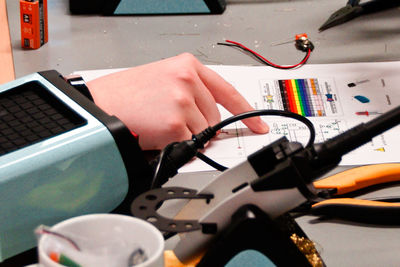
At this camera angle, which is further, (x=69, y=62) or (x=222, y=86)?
(x=69, y=62)

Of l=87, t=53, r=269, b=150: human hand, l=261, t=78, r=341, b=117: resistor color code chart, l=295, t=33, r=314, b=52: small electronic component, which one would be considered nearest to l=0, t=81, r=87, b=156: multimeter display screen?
l=87, t=53, r=269, b=150: human hand

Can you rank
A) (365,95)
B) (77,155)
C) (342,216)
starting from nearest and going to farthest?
(77,155) < (342,216) < (365,95)

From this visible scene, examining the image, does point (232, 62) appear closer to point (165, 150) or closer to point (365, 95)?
point (365, 95)

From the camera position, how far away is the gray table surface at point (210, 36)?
3.10 feet

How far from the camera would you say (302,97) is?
2.83 feet

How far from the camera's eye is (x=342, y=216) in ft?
2.15

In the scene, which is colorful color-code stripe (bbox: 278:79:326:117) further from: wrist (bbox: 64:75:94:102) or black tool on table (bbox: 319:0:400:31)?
wrist (bbox: 64:75:94:102)

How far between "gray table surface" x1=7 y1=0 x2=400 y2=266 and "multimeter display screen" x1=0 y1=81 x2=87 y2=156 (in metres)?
0.27

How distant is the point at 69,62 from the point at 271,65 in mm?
317

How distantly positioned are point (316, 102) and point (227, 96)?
148 mm

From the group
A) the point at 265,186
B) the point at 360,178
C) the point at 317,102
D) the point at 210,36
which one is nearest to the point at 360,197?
the point at 360,178

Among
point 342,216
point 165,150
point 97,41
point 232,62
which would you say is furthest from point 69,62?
point 342,216

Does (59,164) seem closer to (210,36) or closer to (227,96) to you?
(227,96)

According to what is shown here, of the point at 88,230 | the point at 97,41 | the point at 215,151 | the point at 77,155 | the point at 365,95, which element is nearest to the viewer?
the point at 88,230
